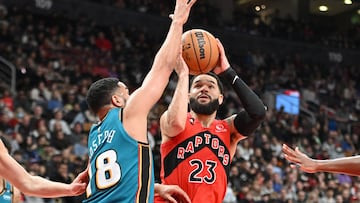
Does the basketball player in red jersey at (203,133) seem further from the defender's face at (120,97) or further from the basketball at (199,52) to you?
the defender's face at (120,97)

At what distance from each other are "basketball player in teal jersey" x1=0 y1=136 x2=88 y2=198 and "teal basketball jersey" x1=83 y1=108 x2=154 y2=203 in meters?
0.47

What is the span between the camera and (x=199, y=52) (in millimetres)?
4738

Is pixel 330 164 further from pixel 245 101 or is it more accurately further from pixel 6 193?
pixel 6 193

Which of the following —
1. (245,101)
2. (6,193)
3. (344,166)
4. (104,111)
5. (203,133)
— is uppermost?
(104,111)

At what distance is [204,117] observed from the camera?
5070 mm

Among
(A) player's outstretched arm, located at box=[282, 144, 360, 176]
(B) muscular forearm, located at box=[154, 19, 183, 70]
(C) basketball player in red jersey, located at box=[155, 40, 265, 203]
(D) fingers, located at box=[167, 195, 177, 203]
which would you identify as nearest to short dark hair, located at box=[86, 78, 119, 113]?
(B) muscular forearm, located at box=[154, 19, 183, 70]

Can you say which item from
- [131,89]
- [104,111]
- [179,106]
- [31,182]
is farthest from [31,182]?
[131,89]

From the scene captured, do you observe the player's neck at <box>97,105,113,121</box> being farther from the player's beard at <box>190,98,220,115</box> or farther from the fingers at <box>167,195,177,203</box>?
the player's beard at <box>190,98,220,115</box>

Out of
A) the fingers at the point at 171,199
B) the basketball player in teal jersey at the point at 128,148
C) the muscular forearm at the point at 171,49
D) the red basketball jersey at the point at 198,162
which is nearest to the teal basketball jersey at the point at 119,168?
the basketball player in teal jersey at the point at 128,148

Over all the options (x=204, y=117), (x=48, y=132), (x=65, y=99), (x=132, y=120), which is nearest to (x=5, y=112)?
(x=48, y=132)

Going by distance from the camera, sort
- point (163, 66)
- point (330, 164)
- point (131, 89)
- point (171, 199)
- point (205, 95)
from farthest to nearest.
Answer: point (131, 89)
point (205, 95)
point (330, 164)
point (171, 199)
point (163, 66)

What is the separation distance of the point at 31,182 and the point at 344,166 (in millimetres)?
2093

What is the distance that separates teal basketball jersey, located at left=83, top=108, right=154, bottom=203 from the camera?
12.4ft

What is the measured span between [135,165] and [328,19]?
25.1 m
